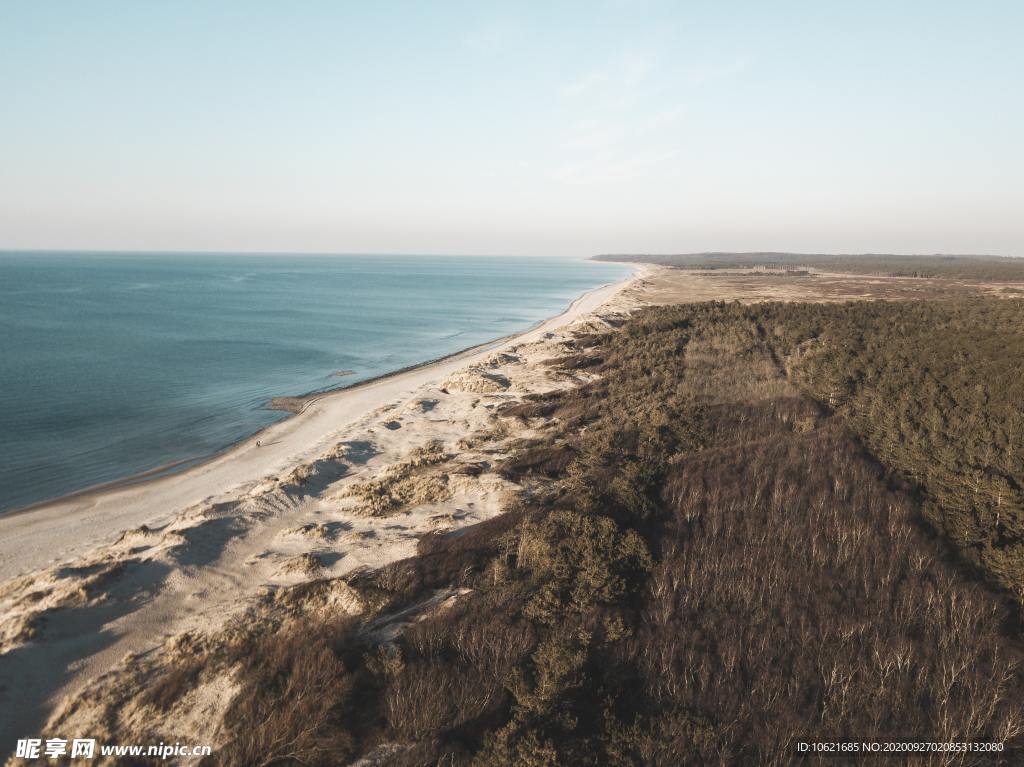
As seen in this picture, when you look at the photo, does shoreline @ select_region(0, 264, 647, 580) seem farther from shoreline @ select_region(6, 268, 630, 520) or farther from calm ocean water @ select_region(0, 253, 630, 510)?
calm ocean water @ select_region(0, 253, 630, 510)

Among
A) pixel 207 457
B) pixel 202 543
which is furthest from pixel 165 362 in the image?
pixel 202 543

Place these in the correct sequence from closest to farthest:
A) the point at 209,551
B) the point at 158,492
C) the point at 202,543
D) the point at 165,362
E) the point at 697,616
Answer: the point at 697,616, the point at 209,551, the point at 202,543, the point at 158,492, the point at 165,362

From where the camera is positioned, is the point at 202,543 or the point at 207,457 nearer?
the point at 202,543

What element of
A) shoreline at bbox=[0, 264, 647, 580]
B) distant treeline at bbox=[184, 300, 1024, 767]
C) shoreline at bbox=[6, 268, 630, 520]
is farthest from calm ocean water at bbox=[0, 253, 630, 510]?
distant treeline at bbox=[184, 300, 1024, 767]

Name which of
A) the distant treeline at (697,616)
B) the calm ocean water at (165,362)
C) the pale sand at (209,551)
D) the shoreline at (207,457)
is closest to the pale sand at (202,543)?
the pale sand at (209,551)

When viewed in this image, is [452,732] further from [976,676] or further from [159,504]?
[159,504]

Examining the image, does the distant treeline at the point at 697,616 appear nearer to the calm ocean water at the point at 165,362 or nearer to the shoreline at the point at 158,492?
the shoreline at the point at 158,492

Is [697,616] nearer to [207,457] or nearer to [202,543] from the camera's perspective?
[202,543]

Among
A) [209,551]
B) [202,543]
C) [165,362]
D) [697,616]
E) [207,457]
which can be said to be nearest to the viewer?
[697,616]
